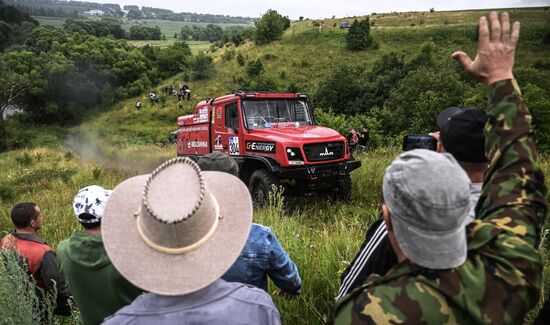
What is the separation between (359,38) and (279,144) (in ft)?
122

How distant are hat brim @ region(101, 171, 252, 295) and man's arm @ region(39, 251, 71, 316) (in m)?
2.06

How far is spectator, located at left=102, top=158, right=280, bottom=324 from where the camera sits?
3.77ft

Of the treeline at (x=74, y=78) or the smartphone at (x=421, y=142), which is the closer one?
the smartphone at (x=421, y=142)

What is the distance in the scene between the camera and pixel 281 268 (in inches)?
84.5

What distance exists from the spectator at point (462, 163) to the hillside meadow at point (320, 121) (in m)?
1.27

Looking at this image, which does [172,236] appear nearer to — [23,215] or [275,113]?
[23,215]

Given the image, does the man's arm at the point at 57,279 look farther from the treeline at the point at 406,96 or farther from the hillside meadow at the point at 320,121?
the treeline at the point at 406,96

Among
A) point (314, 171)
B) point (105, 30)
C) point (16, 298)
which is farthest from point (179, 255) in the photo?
point (105, 30)

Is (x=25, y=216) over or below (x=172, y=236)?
below

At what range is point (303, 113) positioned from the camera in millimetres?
8289

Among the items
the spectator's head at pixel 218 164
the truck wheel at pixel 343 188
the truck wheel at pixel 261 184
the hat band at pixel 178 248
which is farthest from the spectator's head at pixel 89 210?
the truck wheel at pixel 343 188

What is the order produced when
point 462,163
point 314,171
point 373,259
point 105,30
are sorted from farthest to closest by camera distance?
point 105,30 < point 314,171 < point 462,163 < point 373,259

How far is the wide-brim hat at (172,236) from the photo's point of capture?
45.2 inches

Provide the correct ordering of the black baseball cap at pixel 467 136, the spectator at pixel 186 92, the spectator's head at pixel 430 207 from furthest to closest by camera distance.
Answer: the spectator at pixel 186 92 → the black baseball cap at pixel 467 136 → the spectator's head at pixel 430 207
